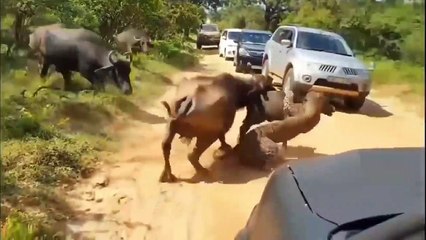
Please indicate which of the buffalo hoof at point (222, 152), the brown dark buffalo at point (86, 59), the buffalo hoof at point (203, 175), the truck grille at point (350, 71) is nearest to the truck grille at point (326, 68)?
the truck grille at point (350, 71)

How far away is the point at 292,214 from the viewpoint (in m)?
1.68

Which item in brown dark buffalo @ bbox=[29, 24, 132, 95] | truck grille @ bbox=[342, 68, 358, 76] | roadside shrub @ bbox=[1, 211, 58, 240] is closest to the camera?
roadside shrub @ bbox=[1, 211, 58, 240]

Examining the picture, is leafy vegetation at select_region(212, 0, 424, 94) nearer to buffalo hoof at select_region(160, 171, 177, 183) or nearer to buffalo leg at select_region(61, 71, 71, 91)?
buffalo hoof at select_region(160, 171, 177, 183)

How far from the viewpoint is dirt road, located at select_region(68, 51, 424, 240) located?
3121 mm

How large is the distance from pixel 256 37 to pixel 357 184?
7.97 ft

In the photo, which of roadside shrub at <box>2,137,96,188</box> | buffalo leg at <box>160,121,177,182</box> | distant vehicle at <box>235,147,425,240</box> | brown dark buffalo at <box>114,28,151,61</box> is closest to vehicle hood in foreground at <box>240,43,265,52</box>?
brown dark buffalo at <box>114,28,151,61</box>

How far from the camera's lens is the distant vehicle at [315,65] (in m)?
3.47

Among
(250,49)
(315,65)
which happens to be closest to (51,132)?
(250,49)

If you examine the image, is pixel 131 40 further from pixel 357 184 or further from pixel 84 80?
pixel 357 184

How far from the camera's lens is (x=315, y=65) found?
3.78m

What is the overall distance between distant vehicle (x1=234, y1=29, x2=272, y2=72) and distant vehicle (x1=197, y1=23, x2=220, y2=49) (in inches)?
5.7

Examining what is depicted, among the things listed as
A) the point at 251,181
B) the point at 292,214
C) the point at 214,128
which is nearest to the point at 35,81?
the point at 214,128

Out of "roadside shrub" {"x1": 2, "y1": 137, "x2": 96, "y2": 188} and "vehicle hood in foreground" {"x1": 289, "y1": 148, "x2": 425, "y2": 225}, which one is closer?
"vehicle hood in foreground" {"x1": 289, "y1": 148, "x2": 425, "y2": 225}

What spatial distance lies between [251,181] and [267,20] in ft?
2.99
